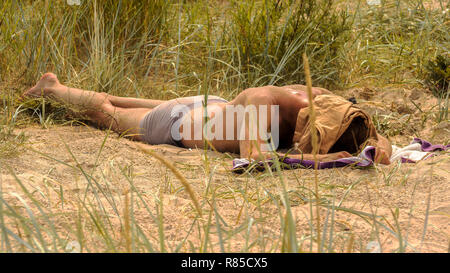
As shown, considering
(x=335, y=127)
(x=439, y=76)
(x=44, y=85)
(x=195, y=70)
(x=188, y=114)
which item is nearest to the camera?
(x=335, y=127)

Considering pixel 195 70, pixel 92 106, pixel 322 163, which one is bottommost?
pixel 322 163

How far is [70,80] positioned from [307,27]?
1.95m

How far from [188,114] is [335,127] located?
1094 mm

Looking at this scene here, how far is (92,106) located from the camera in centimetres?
383

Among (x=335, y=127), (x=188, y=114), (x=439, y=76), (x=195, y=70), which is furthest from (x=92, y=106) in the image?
(x=439, y=76)

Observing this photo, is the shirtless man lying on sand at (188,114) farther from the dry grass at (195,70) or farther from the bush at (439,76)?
the bush at (439,76)

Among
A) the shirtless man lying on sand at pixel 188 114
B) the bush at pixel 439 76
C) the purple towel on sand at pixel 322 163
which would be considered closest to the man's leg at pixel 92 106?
the shirtless man lying on sand at pixel 188 114

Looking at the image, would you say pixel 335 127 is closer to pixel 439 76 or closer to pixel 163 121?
pixel 163 121

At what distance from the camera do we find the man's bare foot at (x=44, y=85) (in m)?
3.78

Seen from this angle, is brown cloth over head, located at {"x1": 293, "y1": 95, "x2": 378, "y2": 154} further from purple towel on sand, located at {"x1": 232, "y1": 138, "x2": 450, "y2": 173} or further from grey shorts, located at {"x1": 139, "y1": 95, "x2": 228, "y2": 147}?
grey shorts, located at {"x1": 139, "y1": 95, "x2": 228, "y2": 147}

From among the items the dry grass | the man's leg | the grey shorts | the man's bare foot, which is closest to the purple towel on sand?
the dry grass

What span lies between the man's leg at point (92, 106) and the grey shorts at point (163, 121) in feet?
0.26

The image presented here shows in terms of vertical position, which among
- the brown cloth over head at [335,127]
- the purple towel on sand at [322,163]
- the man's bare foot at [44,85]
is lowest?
the purple towel on sand at [322,163]

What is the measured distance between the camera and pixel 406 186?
246 cm
